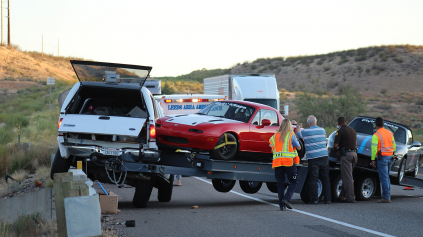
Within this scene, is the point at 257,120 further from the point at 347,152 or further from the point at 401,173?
the point at 401,173

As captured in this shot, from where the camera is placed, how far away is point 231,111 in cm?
1114

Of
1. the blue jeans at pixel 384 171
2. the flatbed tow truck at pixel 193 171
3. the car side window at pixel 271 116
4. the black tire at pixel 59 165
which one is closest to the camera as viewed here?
the black tire at pixel 59 165

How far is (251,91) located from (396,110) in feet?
101

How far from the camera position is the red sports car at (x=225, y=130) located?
9883 millimetres

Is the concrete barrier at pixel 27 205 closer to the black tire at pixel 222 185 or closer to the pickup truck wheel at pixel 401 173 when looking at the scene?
the black tire at pixel 222 185

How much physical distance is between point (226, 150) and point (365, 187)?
188 inches

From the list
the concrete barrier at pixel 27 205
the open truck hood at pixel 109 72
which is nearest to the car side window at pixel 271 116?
the open truck hood at pixel 109 72

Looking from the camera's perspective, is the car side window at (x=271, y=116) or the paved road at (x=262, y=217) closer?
the paved road at (x=262, y=217)

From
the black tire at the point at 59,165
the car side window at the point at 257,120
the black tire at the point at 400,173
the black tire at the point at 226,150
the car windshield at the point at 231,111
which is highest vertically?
the car windshield at the point at 231,111

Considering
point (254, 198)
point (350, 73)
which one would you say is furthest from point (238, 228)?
point (350, 73)

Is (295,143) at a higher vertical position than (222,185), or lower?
higher

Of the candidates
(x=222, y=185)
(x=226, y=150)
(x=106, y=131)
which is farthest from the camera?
(x=222, y=185)

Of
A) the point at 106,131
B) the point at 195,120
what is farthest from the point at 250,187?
the point at 106,131

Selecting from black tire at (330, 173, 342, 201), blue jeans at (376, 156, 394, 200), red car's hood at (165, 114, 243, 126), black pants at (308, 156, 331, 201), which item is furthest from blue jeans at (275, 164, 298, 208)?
blue jeans at (376, 156, 394, 200)
